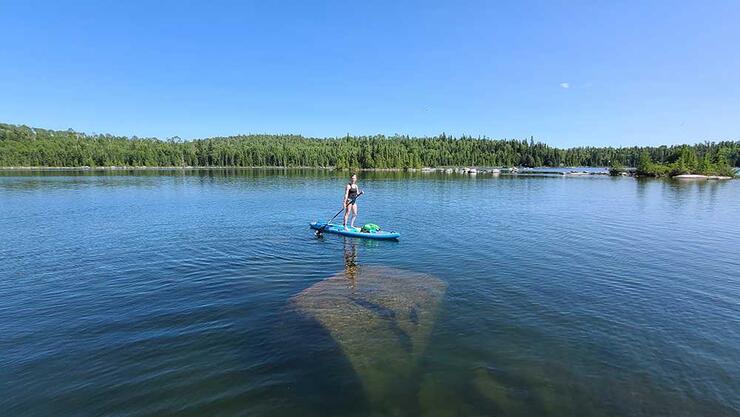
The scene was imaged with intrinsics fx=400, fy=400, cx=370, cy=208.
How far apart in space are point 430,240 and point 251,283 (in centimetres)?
1301

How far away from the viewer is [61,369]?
10.1 metres

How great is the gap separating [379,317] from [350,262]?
7642mm

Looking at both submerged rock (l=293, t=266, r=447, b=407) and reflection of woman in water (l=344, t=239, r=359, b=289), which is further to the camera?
reflection of woman in water (l=344, t=239, r=359, b=289)

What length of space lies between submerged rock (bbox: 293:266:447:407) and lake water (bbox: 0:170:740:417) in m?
0.07

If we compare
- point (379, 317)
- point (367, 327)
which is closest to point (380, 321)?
point (379, 317)

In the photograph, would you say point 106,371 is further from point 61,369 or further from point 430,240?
point 430,240

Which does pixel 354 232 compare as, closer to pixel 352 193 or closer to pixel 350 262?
pixel 352 193

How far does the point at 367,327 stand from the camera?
40.6 feet

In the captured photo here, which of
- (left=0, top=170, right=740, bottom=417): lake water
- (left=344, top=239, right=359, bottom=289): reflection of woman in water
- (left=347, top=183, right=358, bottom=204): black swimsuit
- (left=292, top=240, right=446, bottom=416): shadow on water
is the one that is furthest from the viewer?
(left=347, top=183, right=358, bottom=204): black swimsuit

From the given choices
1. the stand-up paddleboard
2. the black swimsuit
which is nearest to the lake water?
the stand-up paddleboard

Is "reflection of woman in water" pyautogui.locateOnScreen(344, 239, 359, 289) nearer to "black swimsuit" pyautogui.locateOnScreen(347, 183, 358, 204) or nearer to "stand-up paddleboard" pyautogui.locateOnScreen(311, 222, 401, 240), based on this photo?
"stand-up paddleboard" pyautogui.locateOnScreen(311, 222, 401, 240)

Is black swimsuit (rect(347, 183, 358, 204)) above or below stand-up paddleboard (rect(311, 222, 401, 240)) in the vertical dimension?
above

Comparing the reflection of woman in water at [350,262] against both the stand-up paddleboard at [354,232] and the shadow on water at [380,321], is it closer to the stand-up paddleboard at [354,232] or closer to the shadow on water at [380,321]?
the shadow on water at [380,321]

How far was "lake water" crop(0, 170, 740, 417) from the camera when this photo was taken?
8.99m
